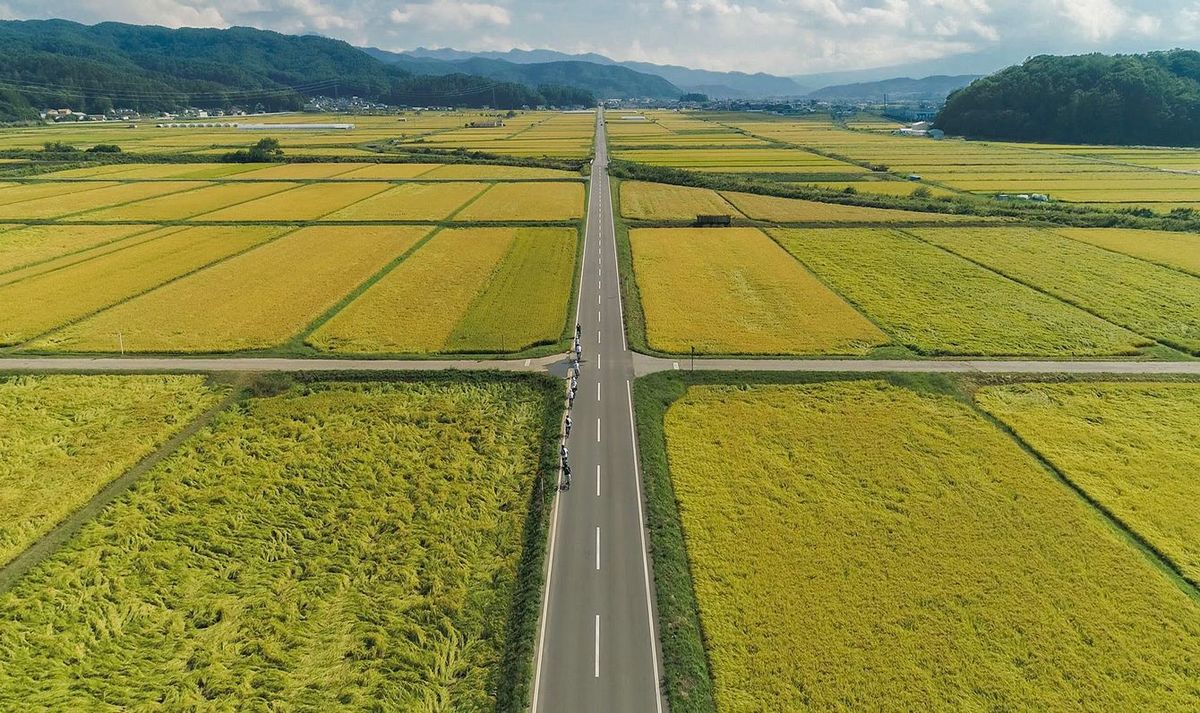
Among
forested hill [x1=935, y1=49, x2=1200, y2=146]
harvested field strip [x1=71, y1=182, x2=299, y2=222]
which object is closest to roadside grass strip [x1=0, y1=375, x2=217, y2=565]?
harvested field strip [x1=71, y1=182, x2=299, y2=222]

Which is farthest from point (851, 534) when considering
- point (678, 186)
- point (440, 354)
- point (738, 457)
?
point (678, 186)

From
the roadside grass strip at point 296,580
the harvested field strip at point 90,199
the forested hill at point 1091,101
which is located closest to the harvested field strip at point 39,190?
the harvested field strip at point 90,199

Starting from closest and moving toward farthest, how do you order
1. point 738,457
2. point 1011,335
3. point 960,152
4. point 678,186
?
point 738,457
point 1011,335
point 678,186
point 960,152

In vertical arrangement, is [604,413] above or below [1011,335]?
below

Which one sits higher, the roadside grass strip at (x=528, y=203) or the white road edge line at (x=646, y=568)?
the roadside grass strip at (x=528, y=203)

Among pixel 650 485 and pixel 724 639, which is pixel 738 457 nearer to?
pixel 650 485

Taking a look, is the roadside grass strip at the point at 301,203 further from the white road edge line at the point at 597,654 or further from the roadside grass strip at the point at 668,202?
the white road edge line at the point at 597,654

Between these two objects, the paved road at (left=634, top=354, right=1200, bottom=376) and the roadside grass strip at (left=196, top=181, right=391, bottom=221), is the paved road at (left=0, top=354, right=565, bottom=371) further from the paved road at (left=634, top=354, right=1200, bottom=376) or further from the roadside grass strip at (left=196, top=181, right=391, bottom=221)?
the roadside grass strip at (left=196, top=181, right=391, bottom=221)

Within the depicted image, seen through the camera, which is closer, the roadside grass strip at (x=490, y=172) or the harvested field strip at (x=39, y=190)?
the harvested field strip at (x=39, y=190)
